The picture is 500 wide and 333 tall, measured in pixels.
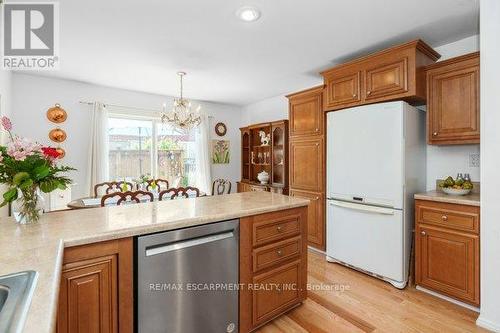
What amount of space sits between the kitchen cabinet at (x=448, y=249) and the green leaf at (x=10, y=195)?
10.3ft

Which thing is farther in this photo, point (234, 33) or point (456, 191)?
point (234, 33)

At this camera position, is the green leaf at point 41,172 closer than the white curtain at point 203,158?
Yes

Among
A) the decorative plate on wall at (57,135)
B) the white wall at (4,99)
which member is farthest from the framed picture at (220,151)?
the white wall at (4,99)

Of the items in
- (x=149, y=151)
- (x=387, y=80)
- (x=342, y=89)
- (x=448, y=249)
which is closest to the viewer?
(x=448, y=249)

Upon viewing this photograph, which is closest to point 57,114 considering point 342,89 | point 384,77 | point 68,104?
point 68,104

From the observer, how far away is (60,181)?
1525 mm

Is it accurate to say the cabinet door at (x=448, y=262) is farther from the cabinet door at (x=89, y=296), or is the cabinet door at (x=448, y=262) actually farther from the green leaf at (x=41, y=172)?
the green leaf at (x=41, y=172)

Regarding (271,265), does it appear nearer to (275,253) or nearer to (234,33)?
(275,253)

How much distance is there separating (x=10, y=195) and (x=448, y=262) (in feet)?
10.7

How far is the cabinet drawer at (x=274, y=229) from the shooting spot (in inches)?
70.7

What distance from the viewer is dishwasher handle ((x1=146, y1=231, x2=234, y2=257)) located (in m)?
1.40

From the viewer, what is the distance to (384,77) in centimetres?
260

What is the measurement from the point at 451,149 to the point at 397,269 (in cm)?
141

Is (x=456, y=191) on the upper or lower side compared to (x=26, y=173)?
lower
